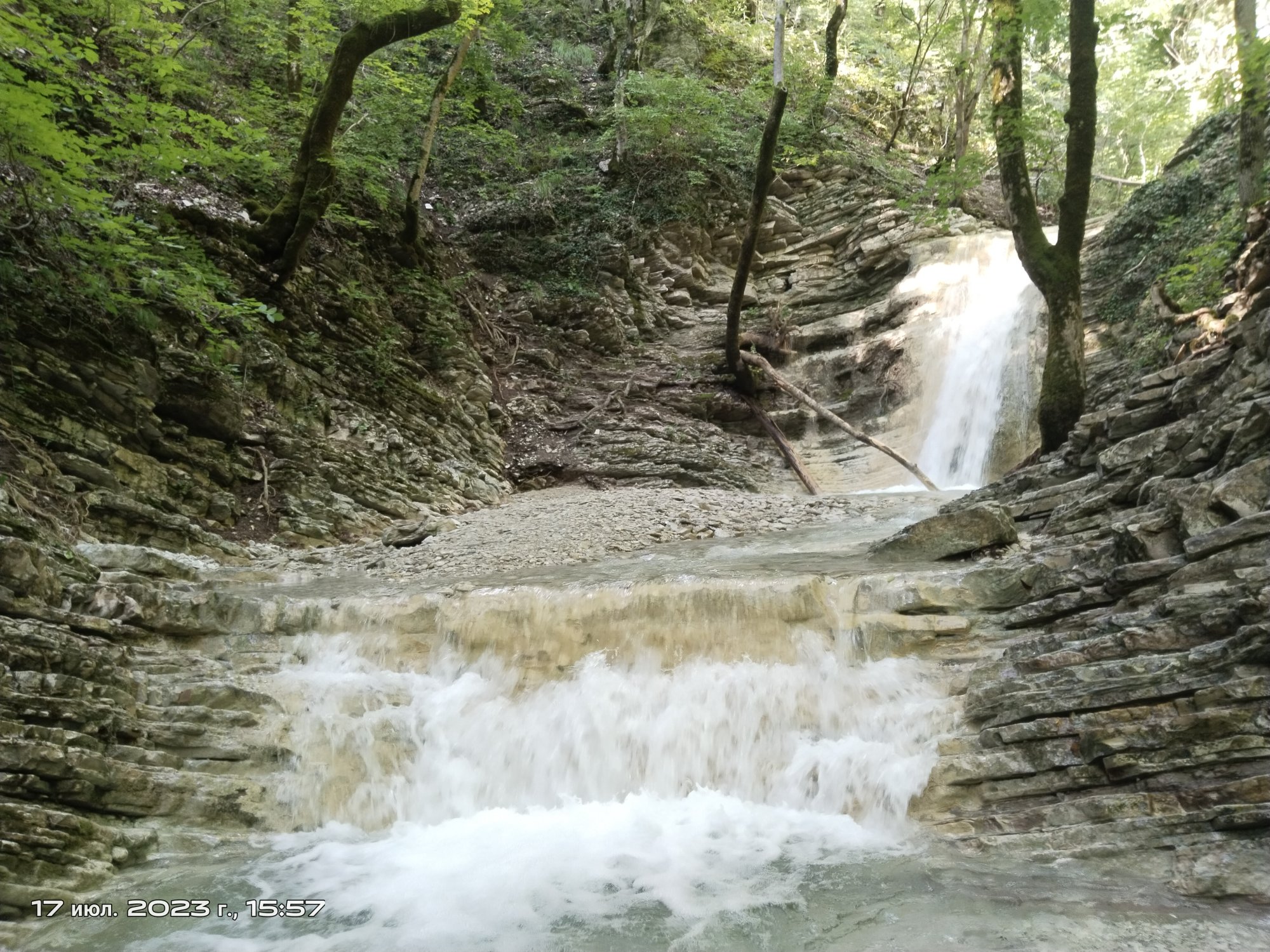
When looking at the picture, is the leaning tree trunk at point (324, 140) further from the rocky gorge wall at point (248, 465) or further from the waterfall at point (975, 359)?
the waterfall at point (975, 359)

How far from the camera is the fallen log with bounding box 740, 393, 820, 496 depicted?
526 inches

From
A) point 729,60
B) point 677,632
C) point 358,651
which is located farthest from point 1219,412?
point 729,60

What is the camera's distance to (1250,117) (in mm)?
8547

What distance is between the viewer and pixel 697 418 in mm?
14750

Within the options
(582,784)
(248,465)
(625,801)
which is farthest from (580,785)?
(248,465)

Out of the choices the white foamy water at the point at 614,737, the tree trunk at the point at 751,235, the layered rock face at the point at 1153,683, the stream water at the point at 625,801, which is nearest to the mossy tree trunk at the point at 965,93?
the tree trunk at the point at 751,235

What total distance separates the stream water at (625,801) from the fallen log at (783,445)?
262 inches

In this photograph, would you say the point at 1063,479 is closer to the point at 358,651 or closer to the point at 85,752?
the point at 358,651

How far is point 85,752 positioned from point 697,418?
11872 millimetres

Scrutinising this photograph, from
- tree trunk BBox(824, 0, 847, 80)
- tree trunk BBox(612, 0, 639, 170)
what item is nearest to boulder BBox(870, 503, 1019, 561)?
tree trunk BBox(612, 0, 639, 170)

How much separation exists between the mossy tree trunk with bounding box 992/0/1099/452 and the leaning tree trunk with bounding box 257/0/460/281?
740cm

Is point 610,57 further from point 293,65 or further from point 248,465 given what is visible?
point 248,465

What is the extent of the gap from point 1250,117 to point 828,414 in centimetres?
732

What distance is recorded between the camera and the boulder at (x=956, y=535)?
20.4ft
